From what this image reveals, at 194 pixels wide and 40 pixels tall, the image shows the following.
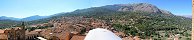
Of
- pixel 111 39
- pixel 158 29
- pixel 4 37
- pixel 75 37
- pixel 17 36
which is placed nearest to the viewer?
pixel 111 39

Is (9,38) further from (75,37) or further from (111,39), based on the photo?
(111,39)

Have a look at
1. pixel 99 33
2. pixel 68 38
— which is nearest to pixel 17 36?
pixel 68 38

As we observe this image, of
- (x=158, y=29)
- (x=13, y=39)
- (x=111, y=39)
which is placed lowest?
(x=158, y=29)

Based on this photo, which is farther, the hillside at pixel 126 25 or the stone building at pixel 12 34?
the hillside at pixel 126 25

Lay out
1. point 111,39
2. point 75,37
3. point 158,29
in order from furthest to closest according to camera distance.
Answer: point 158,29, point 75,37, point 111,39

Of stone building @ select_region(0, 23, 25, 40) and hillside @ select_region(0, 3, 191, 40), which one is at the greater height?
stone building @ select_region(0, 23, 25, 40)

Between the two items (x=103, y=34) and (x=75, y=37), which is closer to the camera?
(x=103, y=34)

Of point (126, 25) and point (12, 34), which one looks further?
point (126, 25)

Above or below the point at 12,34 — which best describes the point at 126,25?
below

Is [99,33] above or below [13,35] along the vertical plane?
above

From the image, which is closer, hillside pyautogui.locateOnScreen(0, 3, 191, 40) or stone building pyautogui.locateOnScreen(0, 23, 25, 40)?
stone building pyautogui.locateOnScreen(0, 23, 25, 40)

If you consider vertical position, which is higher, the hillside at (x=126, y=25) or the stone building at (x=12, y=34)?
the stone building at (x=12, y=34)
